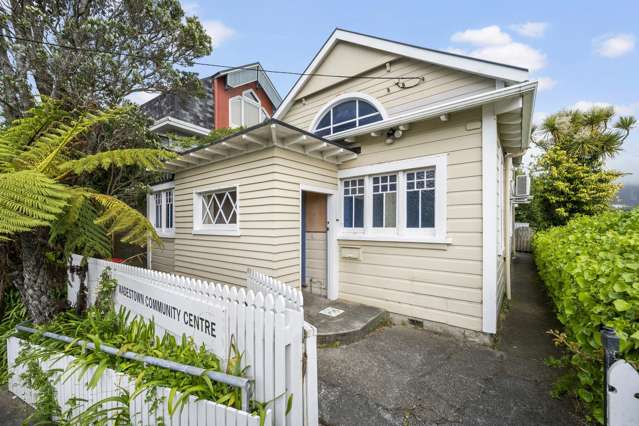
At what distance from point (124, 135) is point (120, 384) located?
4.69m

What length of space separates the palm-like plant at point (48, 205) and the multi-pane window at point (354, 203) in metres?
3.42

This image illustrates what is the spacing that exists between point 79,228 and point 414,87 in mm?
5618

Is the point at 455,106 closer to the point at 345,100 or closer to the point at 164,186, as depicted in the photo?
the point at 345,100

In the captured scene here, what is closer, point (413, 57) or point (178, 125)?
point (413, 57)

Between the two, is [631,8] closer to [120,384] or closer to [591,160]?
[591,160]

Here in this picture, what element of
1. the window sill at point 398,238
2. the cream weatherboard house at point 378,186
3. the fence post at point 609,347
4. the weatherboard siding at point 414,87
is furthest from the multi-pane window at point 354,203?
the fence post at point 609,347

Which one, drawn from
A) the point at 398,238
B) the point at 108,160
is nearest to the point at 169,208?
the point at 108,160

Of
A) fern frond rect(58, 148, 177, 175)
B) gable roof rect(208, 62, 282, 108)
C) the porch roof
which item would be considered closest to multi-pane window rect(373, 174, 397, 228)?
the porch roof

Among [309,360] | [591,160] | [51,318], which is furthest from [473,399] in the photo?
[591,160]

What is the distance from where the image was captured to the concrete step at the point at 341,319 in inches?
150

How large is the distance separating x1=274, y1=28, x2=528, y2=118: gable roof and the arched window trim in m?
0.91

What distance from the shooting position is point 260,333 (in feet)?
6.72

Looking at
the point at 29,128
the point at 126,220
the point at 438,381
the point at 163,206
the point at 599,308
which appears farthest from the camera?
the point at 163,206

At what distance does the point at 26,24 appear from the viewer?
404 cm
